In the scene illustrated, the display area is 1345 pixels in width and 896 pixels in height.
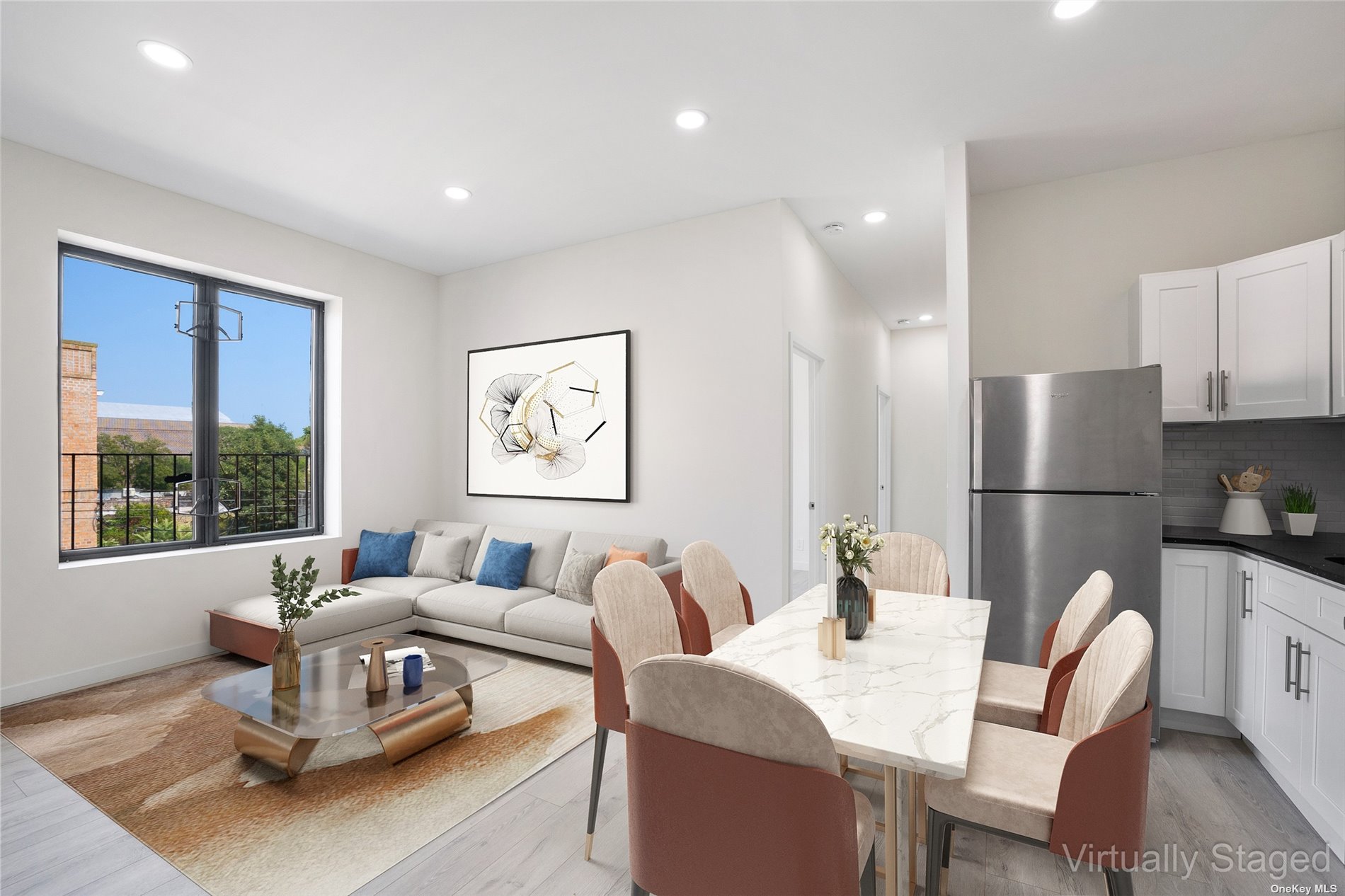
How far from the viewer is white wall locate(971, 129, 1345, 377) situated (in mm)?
3121

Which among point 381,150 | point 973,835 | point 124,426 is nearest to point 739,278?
point 381,150

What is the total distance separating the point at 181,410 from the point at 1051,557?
17.0 feet

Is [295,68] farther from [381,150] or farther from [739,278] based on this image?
[739,278]

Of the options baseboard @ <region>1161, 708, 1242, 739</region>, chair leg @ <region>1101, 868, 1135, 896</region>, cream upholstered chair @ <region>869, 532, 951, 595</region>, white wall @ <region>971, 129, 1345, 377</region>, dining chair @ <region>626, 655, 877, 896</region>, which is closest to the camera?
dining chair @ <region>626, 655, 877, 896</region>

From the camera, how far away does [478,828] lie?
2133 mm

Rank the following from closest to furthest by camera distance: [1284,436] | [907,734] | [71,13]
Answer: [907,734] < [71,13] < [1284,436]

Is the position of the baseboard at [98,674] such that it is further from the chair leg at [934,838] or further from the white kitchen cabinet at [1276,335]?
the white kitchen cabinet at [1276,335]

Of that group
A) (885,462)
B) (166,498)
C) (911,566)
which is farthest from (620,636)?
(885,462)

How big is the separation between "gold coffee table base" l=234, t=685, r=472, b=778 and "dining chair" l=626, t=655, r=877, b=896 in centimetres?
170

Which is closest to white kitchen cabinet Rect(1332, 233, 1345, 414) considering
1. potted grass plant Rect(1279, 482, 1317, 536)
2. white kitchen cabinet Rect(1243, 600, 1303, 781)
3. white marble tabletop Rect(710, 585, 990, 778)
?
potted grass plant Rect(1279, 482, 1317, 536)

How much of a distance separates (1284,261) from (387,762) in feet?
14.6

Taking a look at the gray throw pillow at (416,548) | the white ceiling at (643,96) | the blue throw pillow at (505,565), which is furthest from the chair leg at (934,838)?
the gray throw pillow at (416,548)

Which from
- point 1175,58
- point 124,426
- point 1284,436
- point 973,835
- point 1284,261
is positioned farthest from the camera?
point 124,426

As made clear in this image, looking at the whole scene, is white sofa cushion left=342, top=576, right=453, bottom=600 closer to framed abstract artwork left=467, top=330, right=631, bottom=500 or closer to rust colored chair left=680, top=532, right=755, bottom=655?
framed abstract artwork left=467, top=330, right=631, bottom=500
